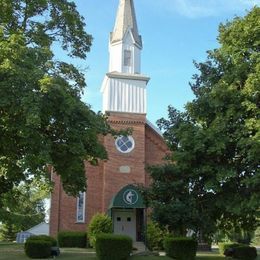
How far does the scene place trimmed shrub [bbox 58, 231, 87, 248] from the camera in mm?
32812

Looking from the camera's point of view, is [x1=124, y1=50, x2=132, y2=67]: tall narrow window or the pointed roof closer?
[x1=124, y1=50, x2=132, y2=67]: tall narrow window

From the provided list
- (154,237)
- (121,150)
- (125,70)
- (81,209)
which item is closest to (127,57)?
(125,70)

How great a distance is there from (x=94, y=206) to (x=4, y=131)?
19028mm

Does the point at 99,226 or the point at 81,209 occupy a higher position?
the point at 81,209

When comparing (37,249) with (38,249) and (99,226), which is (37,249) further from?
(99,226)

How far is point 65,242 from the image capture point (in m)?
33.0

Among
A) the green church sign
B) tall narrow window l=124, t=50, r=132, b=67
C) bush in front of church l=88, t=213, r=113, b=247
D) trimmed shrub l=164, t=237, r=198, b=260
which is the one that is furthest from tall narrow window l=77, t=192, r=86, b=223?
trimmed shrub l=164, t=237, r=198, b=260

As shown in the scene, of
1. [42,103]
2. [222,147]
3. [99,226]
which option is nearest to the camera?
[42,103]

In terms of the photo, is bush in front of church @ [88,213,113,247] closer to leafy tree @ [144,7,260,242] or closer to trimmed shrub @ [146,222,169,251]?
trimmed shrub @ [146,222,169,251]

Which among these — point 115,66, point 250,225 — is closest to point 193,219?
point 250,225

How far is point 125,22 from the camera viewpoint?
129ft

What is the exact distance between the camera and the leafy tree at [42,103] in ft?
50.3

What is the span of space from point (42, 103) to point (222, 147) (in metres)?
7.57

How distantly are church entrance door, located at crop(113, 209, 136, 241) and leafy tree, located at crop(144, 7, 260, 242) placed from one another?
1247 cm
